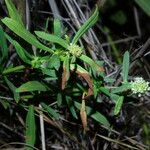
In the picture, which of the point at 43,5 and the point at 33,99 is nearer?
the point at 33,99

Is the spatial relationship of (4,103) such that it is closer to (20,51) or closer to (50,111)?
(50,111)

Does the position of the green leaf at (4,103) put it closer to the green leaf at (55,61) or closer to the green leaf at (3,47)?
the green leaf at (3,47)

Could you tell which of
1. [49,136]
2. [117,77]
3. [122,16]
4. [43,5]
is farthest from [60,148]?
[122,16]

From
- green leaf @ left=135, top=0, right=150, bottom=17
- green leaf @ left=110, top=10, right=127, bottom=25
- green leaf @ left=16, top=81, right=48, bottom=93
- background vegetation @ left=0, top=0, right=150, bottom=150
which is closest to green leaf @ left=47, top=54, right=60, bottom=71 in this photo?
background vegetation @ left=0, top=0, right=150, bottom=150

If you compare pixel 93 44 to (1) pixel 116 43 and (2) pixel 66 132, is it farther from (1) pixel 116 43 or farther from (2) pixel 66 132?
(1) pixel 116 43

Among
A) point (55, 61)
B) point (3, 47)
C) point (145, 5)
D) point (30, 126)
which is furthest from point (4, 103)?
point (145, 5)

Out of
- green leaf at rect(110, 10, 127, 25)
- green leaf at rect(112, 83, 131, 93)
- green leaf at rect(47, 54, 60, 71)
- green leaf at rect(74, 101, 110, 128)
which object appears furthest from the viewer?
green leaf at rect(110, 10, 127, 25)

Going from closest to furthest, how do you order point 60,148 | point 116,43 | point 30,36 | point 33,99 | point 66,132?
1. point 30,36
2. point 33,99
3. point 66,132
4. point 60,148
5. point 116,43

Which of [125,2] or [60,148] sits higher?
[125,2]

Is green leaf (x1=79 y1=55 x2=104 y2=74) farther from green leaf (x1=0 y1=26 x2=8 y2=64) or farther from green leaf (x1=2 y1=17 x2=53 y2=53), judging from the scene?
green leaf (x1=0 y1=26 x2=8 y2=64)
